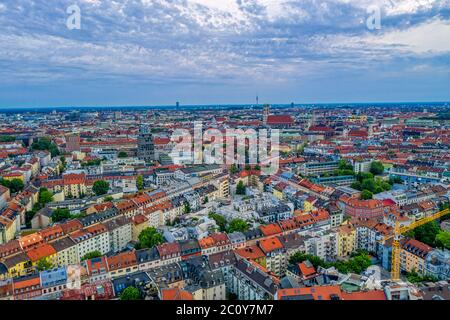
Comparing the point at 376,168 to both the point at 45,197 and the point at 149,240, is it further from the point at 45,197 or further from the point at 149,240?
the point at 45,197

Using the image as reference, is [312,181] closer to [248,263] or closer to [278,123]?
[248,263]

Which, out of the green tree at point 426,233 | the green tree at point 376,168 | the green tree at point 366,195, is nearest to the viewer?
the green tree at point 426,233

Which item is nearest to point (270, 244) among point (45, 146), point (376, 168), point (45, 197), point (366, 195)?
point (366, 195)

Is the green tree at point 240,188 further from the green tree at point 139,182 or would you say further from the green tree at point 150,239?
the green tree at point 150,239

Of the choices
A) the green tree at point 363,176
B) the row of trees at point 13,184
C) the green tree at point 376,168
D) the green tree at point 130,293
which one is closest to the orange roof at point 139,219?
the green tree at point 130,293
